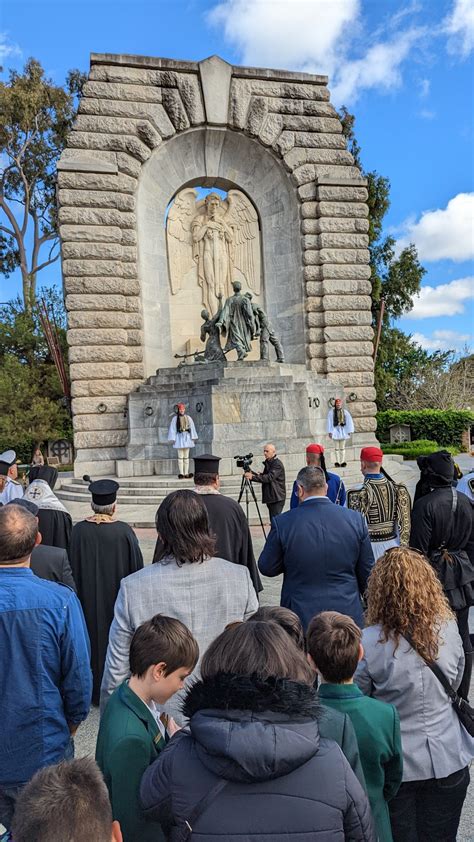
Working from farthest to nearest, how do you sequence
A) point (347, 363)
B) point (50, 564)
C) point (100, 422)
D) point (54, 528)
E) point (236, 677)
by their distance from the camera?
point (347, 363), point (100, 422), point (54, 528), point (50, 564), point (236, 677)

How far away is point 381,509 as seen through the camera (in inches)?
189

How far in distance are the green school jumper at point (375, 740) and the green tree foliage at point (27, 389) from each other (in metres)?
25.4

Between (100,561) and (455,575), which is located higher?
(100,561)

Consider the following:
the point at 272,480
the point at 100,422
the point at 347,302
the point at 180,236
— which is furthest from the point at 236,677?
the point at 180,236

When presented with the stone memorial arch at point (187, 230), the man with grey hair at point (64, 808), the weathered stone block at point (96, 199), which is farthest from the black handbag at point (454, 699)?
the weathered stone block at point (96, 199)

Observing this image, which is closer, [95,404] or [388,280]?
[95,404]

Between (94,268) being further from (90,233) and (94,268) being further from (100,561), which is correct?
(100,561)

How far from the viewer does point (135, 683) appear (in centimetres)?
212

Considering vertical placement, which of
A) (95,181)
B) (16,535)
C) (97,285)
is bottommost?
(16,535)

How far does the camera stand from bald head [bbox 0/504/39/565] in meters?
2.64

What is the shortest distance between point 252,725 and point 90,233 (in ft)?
55.4

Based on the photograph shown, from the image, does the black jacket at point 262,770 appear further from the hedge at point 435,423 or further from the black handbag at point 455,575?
the hedge at point 435,423

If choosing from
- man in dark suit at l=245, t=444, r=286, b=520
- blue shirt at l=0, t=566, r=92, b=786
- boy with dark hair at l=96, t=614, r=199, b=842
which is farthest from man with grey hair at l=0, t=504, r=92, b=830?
man in dark suit at l=245, t=444, r=286, b=520

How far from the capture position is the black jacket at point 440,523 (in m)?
4.22
